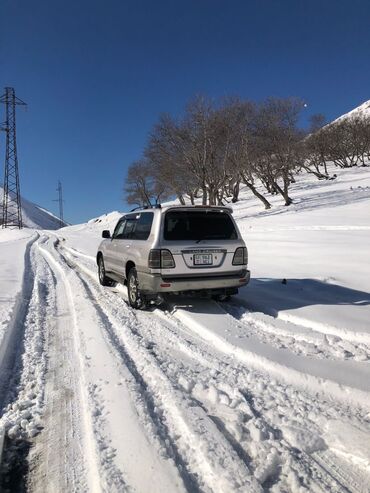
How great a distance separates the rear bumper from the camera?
6.69m

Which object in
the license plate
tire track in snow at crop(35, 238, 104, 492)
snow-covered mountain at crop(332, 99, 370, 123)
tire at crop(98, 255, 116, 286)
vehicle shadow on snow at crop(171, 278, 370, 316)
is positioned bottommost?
tire track in snow at crop(35, 238, 104, 492)

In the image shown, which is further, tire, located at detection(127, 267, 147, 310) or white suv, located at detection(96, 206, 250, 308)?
tire, located at detection(127, 267, 147, 310)

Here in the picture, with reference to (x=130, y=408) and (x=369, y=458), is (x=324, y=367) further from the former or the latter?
(x=130, y=408)

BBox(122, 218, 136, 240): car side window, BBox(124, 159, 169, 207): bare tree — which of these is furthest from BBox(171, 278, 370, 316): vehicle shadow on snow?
BBox(124, 159, 169, 207): bare tree

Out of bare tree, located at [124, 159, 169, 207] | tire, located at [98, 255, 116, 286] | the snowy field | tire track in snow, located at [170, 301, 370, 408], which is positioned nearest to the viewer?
the snowy field

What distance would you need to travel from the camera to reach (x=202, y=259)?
684cm

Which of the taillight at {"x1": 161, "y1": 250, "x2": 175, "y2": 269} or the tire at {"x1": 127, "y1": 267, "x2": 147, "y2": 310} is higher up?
the taillight at {"x1": 161, "y1": 250, "x2": 175, "y2": 269}

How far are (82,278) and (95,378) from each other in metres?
7.47

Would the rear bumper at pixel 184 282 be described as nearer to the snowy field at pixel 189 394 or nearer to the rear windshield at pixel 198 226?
the snowy field at pixel 189 394

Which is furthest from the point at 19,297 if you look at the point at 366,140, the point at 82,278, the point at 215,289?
the point at 366,140

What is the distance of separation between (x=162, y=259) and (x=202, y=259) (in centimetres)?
69

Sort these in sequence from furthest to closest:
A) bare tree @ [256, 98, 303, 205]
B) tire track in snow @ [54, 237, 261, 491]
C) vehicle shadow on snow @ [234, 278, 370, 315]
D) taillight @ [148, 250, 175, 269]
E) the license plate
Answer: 1. bare tree @ [256, 98, 303, 205]
2. vehicle shadow on snow @ [234, 278, 370, 315]
3. the license plate
4. taillight @ [148, 250, 175, 269]
5. tire track in snow @ [54, 237, 261, 491]

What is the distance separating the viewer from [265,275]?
36.3 ft

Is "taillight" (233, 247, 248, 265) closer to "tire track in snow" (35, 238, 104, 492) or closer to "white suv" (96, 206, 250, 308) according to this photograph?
"white suv" (96, 206, 250, 308)
